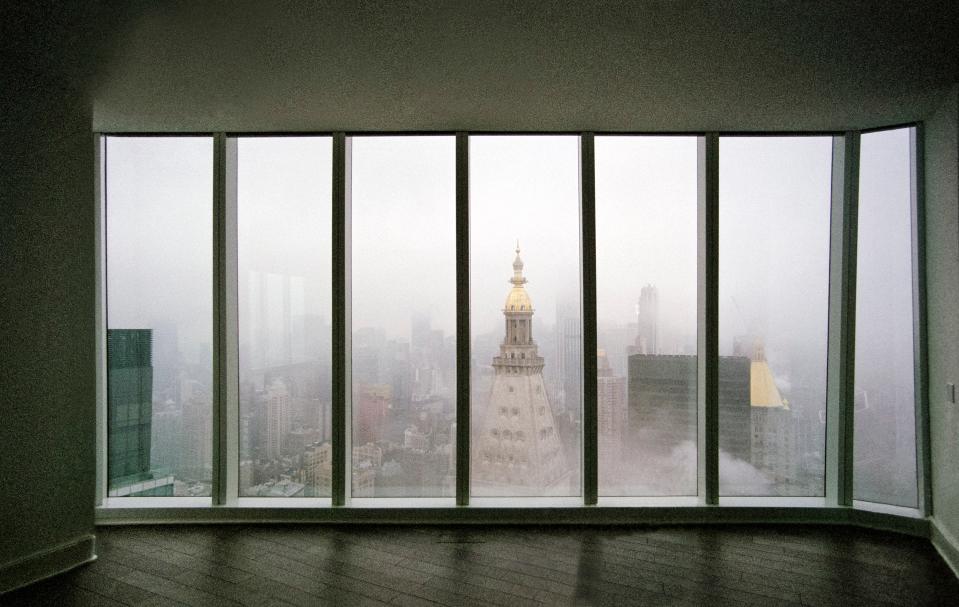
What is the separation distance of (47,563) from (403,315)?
2.54 m

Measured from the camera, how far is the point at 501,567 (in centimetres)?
338

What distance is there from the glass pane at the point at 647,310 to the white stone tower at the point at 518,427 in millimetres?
389

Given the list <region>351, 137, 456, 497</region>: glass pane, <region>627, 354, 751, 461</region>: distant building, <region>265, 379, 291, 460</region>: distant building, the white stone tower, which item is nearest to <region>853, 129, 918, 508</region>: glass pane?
<region>627, 354, 751, 461</region>: distant building

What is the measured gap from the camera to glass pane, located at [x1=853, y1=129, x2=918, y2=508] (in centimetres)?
396

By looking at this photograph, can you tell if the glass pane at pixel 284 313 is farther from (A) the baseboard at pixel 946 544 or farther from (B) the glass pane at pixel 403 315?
(A) the baseboard at pixel 946 544

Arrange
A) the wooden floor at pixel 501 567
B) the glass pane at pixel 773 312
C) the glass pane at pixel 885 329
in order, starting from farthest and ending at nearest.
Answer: the glass pane at pixel 773 312
the glass pane at pixel 885 329
the wooden floor at pixel 501 567

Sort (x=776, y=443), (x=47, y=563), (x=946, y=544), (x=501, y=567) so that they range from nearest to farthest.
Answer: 1. (x=47, y=563)
2. (x=501, y=567)
3. (x=946, y=544)
4. (x=776, y=443)

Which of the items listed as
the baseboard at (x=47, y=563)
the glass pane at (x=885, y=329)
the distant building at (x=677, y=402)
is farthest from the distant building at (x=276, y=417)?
the glass pane at (x=885, y=329)

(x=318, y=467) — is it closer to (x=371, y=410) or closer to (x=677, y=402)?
(x=371, y=410)

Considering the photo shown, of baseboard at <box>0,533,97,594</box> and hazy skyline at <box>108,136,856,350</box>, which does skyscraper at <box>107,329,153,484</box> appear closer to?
hazy skyline at <box>108,136,856,350</box>

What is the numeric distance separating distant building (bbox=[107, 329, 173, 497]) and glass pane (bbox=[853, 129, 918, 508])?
202 inches

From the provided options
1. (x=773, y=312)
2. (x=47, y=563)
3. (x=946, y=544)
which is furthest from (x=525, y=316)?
(x=47, y=563)

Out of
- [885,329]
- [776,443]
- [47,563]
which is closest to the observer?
[47,563]

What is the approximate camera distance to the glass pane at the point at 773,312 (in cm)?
419
